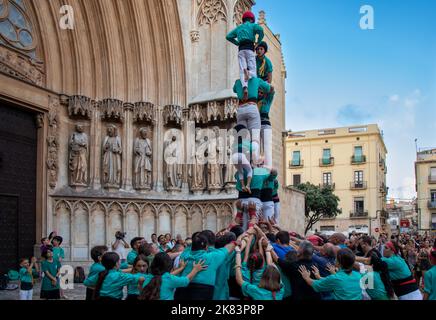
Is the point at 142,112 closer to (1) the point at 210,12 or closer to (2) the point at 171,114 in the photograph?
(2) the point at 171,114

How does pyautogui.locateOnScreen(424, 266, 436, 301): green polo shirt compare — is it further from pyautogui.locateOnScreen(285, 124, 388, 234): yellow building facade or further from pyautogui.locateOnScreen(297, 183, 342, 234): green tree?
pyautogui.locateOnScreen(285, 124, 388, 234): yellow building facade

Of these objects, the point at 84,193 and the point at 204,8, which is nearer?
the point at 84,193

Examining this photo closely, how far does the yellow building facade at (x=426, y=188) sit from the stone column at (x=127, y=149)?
4501 cm

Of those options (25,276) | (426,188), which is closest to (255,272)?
(25,276)

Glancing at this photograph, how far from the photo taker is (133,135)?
15039 mm

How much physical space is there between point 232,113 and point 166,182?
10.0ft

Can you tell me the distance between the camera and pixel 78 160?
13.6 m

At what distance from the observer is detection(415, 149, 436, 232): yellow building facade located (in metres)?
52.4

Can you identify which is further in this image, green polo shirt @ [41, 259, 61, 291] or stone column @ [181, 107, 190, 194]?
stone column @ [181, 107, 190, 194]

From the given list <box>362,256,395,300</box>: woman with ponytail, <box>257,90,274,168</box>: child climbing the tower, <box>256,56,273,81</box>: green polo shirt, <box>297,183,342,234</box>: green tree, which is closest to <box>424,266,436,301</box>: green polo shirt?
<box>362,256,395,300</box>: woman with ponytail

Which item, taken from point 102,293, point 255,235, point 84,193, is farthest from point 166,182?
point 102,293

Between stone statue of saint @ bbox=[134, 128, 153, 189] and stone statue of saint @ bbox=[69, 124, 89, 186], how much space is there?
5.40ft
